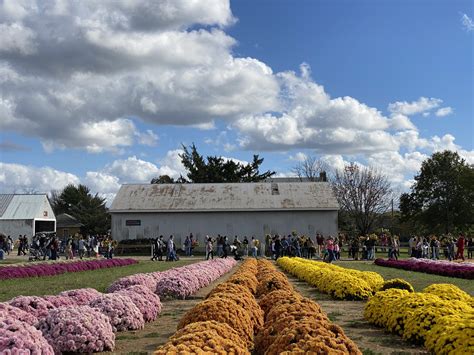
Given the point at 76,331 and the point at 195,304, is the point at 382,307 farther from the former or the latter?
the point at 76,331

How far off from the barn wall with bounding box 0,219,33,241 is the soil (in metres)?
47.4

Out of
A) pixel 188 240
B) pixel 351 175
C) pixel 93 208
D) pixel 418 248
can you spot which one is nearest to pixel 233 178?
pixel 351 175

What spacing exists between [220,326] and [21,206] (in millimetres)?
56699

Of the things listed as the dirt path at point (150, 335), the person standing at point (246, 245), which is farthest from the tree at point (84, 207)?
the dirt path at point (150, 335)

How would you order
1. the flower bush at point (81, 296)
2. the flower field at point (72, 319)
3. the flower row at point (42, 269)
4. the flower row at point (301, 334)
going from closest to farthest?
the flower row at point (301, 334) < the flower field at point (72, 319) < the flower bush at point (81, 296) < the flower row at point (42, 269)

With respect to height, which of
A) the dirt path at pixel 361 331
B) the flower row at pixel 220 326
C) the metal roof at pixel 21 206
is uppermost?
the metal roof at pixel 21 206

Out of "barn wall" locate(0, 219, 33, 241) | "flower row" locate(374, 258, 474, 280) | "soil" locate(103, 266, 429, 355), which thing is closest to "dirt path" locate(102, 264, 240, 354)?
"soil" locate(103, 266, 429, 355)

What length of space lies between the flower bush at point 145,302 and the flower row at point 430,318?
4062 mm

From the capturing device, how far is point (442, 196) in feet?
195

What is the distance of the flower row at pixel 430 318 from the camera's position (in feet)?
20.7

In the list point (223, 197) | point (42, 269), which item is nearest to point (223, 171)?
point (223, 197)

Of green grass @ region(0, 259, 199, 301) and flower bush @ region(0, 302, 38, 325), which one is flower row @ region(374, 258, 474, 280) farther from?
flower bush @ region(0, 302, 38, 325)

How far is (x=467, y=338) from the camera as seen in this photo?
613cm

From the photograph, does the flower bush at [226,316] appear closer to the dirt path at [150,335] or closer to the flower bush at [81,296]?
the dirt path at [150,335]
